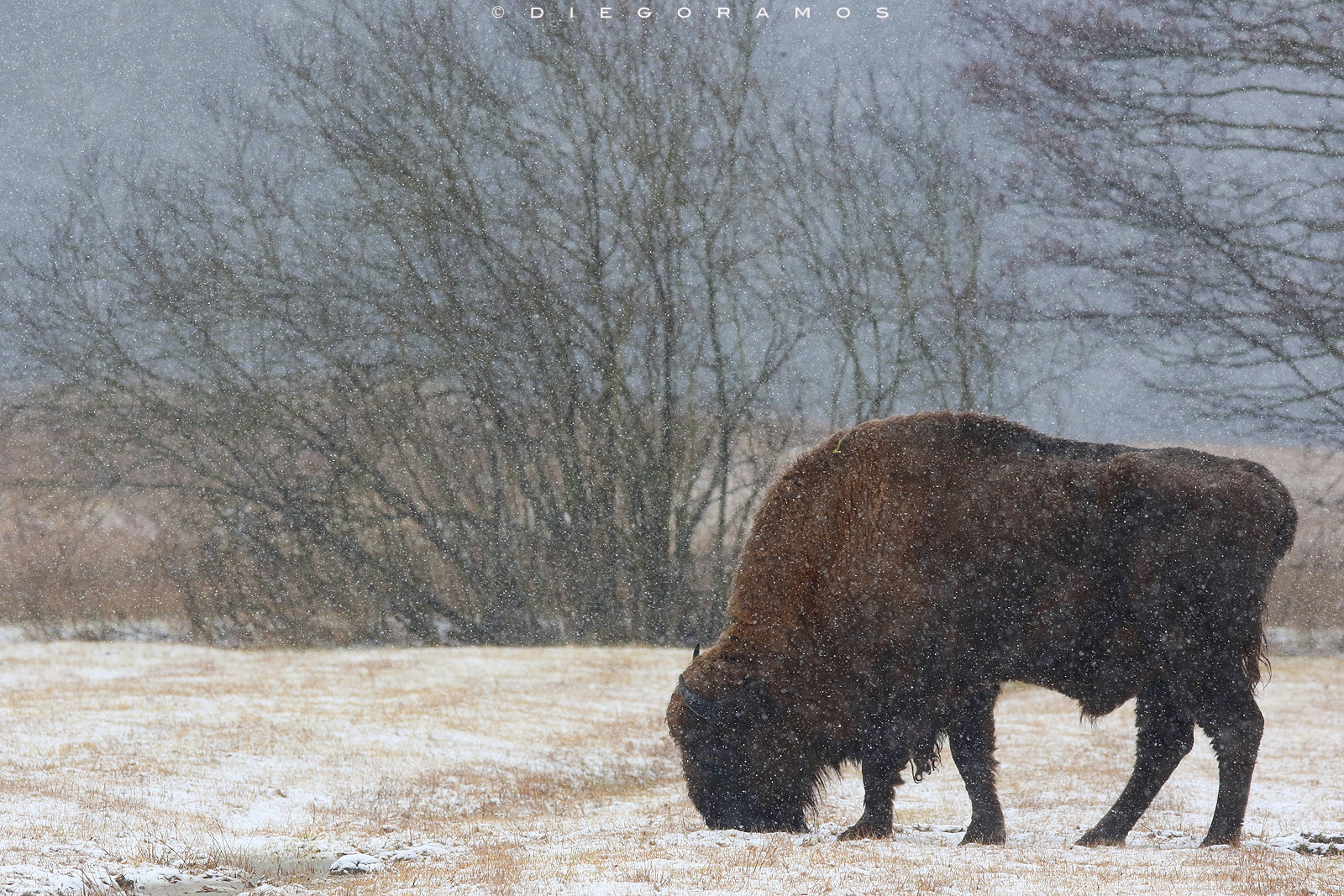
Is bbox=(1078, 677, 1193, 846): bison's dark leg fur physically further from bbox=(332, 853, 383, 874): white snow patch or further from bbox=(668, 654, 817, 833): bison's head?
bbox=(332, 853, 383, 874): white snow patch

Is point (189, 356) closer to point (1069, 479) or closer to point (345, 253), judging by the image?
point (345, 253)

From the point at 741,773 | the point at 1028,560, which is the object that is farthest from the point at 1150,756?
the point at 741,773

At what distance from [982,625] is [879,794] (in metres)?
A: 1.11

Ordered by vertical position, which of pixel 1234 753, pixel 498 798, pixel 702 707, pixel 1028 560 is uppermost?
pixel 1028 560

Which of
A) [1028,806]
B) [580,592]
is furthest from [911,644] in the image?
[580,592]

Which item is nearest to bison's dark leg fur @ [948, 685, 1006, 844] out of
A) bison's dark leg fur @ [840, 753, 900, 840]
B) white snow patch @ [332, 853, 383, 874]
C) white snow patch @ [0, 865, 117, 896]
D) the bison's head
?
bison's dark leg fur @ [840, 753, 900, 840]

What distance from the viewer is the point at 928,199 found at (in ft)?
76.6

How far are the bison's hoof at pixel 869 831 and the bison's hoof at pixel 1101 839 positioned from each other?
1161mm

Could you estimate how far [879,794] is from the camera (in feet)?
21.2

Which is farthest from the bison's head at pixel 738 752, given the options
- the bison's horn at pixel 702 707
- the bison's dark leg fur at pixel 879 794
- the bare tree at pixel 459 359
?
the bare tree at pixel 459 359

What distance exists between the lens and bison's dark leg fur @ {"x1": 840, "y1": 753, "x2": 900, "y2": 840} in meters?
6.46

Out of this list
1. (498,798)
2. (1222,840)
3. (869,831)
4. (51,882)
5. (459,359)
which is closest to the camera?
(51,882)

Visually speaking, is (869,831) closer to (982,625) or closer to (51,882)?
(982,625)

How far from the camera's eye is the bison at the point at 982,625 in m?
6.36
